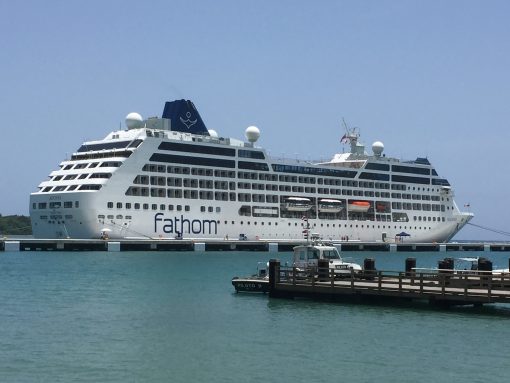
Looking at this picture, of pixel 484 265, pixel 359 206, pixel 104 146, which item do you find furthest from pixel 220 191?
pixel 484 265

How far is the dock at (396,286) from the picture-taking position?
37.2m

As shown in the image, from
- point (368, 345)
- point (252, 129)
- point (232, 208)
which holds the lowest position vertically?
point (368, 345)

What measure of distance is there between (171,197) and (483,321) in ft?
225

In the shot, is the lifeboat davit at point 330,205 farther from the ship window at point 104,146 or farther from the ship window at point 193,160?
the ship window at point 104,146

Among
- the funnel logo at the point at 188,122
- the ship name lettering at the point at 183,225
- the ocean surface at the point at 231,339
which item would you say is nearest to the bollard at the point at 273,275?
the ocean surface at the point at 231,339

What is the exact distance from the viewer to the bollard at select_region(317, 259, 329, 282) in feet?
138

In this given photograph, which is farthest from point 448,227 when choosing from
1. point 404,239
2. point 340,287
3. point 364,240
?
point 340,287

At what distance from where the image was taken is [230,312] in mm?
38125

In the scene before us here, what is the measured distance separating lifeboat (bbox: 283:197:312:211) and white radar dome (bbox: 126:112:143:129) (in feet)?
75.3

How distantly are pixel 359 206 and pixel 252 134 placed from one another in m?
21.1

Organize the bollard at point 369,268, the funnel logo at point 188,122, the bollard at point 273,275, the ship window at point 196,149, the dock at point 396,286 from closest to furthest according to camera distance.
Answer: the dock at point 396,286, the bollard at point 369,268, the bollard at point 273,275, the ship window at point 196,149, the funnel logo at point 188,122

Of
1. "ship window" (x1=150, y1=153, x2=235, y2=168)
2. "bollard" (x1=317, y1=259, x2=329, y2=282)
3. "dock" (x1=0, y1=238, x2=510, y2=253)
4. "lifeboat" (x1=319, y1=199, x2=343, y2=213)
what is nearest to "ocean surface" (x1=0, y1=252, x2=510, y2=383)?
"bollard" (x1=317, y1=259, x2=329, y2=282)

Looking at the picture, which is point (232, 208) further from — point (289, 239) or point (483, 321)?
point (483, 321)

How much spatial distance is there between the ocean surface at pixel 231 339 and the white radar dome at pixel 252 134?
211 ft
